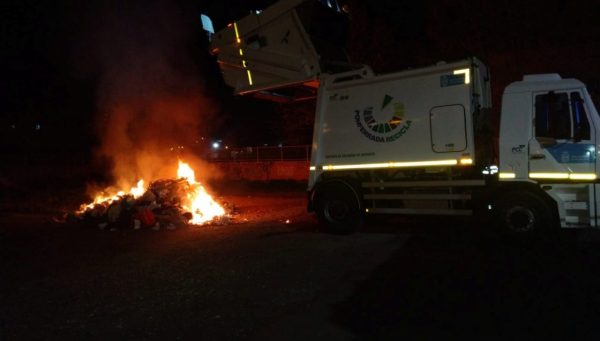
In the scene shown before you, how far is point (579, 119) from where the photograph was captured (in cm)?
745

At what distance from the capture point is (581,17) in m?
20.9

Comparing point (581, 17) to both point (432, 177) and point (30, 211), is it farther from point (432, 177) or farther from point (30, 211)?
point (30, 211)

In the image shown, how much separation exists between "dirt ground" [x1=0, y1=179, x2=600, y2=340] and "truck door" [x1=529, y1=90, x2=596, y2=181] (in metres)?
1.13

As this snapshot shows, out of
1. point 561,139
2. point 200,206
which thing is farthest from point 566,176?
point 200,206

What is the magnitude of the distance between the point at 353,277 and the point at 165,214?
6951 mm

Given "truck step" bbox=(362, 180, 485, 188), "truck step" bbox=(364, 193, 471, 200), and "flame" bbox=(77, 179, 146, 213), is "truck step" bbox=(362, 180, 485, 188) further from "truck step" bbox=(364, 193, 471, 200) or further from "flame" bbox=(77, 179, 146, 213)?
"flame" bbox=(77, 179, 146, 213)

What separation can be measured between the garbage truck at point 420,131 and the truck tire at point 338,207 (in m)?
0.02

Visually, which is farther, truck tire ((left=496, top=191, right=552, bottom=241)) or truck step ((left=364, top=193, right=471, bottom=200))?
truck step ((left=364, top=193, right=471, bottom=200))

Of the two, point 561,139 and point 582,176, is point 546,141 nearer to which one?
point 561,139

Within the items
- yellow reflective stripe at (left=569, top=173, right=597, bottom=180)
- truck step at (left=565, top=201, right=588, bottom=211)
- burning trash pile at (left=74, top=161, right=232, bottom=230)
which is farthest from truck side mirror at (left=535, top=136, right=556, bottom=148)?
burning trash pile at (left=74, top=161, right=232, bottom=230)

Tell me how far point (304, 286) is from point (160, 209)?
721cm

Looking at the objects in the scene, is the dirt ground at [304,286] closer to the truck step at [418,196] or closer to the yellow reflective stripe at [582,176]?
the truck step at [418,196]

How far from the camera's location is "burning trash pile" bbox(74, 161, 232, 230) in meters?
11.9

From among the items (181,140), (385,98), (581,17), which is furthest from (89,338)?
(581,17)
